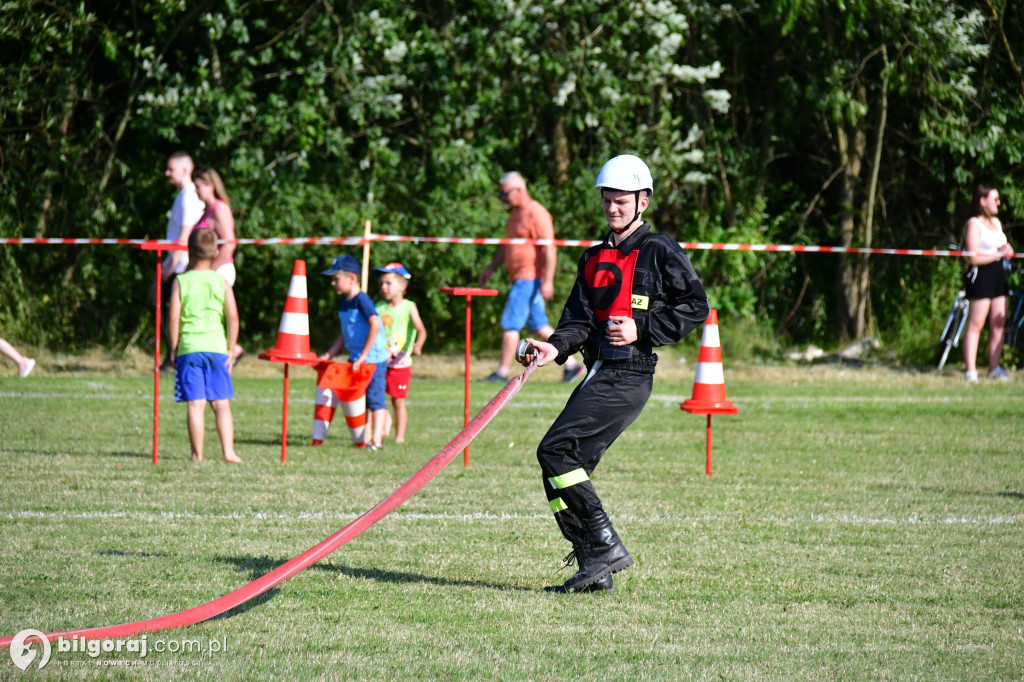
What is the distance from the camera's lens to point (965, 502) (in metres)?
6.99

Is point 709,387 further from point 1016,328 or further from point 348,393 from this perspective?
point 1016,328

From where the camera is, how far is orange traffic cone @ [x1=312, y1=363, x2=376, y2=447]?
8.87 meters

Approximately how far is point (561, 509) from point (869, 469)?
3832mm

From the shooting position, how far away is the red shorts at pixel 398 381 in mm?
9273

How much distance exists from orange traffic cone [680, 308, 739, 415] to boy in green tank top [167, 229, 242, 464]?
9.72 feet

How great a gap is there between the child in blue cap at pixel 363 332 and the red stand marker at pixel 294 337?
503 mm

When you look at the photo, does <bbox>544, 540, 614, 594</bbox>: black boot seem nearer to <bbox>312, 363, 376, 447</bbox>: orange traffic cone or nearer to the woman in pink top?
<bbox>312, 363, 376, 447</bbox>: orange traffic cone

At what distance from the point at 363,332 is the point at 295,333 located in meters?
0.89

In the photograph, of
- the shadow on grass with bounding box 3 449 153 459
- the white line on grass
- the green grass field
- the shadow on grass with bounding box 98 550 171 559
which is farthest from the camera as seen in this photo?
the shadow on grass with bounding box 3 449 153 459

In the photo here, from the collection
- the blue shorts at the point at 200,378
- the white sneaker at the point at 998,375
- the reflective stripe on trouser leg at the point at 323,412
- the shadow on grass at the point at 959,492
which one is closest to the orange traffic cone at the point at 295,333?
the blue shorts at the point at 200,378

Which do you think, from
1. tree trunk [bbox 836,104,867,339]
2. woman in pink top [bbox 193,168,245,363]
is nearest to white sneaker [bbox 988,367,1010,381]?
tree trunk [bbox 836,104,867,339]

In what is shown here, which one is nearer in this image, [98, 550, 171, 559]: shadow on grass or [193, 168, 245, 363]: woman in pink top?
[98, 550, 171, 559]: shadow on grass

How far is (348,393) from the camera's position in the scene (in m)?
8.87

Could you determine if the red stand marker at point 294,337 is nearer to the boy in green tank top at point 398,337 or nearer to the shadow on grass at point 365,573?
the boy in green tank top at point 398,337
